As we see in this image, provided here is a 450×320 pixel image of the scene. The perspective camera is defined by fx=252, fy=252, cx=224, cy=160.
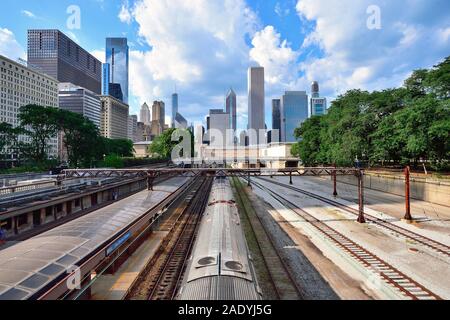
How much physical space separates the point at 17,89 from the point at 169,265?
6043 inches

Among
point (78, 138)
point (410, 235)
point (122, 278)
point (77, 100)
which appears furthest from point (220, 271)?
point (77, 100)

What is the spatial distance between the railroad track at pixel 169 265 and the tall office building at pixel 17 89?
119m

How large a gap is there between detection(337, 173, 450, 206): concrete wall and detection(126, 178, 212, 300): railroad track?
107 ft

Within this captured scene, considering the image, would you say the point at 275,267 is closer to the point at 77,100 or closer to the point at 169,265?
the point at 169,265

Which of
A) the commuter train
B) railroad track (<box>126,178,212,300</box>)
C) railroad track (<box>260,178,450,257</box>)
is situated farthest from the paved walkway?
railroad track (<box>260,178,450,257</box>)

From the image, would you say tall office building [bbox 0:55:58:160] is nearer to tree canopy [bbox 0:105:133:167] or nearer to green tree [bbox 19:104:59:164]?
tree canopy [bbox 0:105:133:167]

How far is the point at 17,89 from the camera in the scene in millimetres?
125188

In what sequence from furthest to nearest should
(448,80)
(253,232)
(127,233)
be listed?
(448,80)
(253,232)
(127,233)
